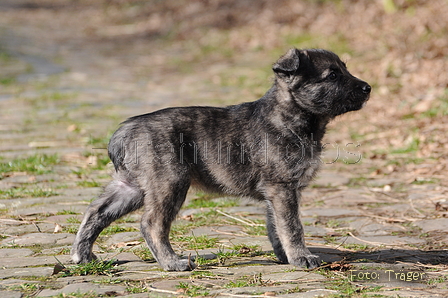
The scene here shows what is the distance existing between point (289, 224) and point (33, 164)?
339 cm

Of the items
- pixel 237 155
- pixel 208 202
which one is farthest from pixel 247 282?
pixel 208 202

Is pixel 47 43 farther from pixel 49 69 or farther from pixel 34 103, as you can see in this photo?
pixel 34 103

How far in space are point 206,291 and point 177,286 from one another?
214mm

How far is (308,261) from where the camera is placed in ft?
13.8

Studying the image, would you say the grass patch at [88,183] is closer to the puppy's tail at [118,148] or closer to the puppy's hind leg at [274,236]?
the puppy's tail at [118,148]

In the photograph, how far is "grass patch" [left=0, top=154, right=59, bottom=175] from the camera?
642 cm

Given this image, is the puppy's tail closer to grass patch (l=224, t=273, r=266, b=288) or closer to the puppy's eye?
grass patch (l=224, t=273, r=266, b=288)

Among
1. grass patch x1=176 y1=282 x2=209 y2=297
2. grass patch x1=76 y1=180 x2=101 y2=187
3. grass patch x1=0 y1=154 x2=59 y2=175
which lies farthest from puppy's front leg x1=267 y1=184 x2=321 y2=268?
grass patch x1=0 y1=154 x2=59 y2=175

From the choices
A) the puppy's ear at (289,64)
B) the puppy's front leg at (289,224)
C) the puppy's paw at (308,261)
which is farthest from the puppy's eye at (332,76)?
the puppy's paw at (308,261)

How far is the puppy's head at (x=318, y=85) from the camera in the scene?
183 inches

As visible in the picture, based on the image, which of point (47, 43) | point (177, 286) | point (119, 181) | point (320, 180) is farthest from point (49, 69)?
point (177, 286)

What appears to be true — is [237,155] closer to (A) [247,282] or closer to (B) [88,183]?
(A) [247,282]

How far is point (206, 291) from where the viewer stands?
3527mm

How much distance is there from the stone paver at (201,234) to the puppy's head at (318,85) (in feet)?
3.50
